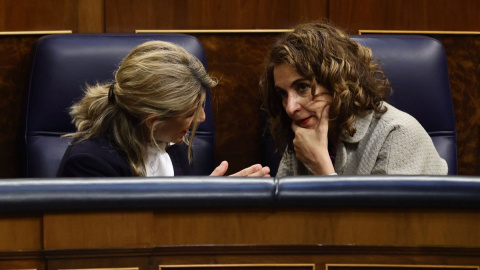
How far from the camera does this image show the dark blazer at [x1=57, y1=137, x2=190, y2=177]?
42.5 inches

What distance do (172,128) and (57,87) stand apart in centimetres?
30

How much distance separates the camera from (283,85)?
1217 millimetres

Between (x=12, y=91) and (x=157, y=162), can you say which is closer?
(x=157, y=162)

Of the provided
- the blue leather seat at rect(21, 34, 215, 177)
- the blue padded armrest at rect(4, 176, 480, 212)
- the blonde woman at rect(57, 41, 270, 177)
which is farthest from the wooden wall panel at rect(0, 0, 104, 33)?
the blue padded armrest at rect(4, 176, 480, 212)

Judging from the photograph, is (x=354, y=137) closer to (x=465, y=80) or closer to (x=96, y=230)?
(x=465, y=80)

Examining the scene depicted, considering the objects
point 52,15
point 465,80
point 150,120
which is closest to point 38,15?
point 52,15

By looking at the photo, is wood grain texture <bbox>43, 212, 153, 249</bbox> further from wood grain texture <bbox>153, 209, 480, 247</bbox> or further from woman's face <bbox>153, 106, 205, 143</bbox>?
woman's face <bbox>153, 106, 205, 143</bbox>

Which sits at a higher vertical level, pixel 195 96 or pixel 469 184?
pixel 195 96

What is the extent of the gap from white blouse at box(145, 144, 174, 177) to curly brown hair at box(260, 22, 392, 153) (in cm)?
21

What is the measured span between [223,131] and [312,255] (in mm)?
893

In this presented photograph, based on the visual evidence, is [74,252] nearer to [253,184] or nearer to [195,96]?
[253,184]

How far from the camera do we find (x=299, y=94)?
3.97ft

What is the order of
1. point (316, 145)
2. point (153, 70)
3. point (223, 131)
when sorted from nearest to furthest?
point (153, 70) → point (316, 145) → point (223, 131)

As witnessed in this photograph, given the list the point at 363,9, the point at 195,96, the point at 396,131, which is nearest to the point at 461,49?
A: the point at 363,9
